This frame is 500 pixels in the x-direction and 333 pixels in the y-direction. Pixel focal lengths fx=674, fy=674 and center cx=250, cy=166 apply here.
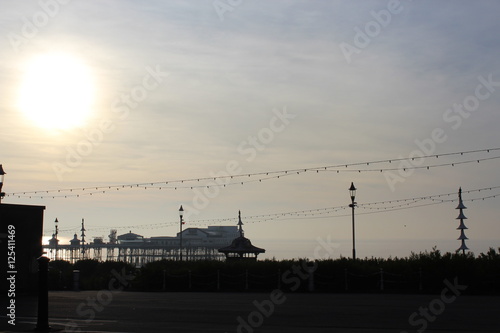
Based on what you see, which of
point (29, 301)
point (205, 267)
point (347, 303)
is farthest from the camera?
point (205, 267)

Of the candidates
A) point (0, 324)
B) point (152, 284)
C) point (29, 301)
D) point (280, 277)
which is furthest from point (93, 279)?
point (0, 324)

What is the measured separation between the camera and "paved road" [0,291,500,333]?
1437 cm

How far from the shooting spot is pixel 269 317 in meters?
16.8

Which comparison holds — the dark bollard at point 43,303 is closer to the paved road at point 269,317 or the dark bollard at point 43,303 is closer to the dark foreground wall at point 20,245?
the paved road at point 269,317

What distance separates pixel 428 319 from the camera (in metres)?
16.0

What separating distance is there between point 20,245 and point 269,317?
50.5 ft

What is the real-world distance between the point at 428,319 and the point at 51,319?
920 centimetres

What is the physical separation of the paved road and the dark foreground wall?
19.7 ft

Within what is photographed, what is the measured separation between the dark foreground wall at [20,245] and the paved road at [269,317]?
601 centimetres

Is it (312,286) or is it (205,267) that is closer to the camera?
(312,286)

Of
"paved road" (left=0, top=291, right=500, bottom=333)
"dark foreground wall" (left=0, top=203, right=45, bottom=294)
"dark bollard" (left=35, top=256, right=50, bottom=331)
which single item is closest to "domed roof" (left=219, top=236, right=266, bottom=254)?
"dark foreground wall" (left=0, top=203, right=45, bottom=294)

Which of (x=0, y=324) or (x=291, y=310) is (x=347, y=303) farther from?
(x=0, y=324)

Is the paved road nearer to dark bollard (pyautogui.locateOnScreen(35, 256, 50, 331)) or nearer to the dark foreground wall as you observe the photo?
dark bollard (pyautogui.locateOnScreen(35, 256, 50, 331))

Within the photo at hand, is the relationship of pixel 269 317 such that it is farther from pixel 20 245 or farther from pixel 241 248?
pixel 241 248
